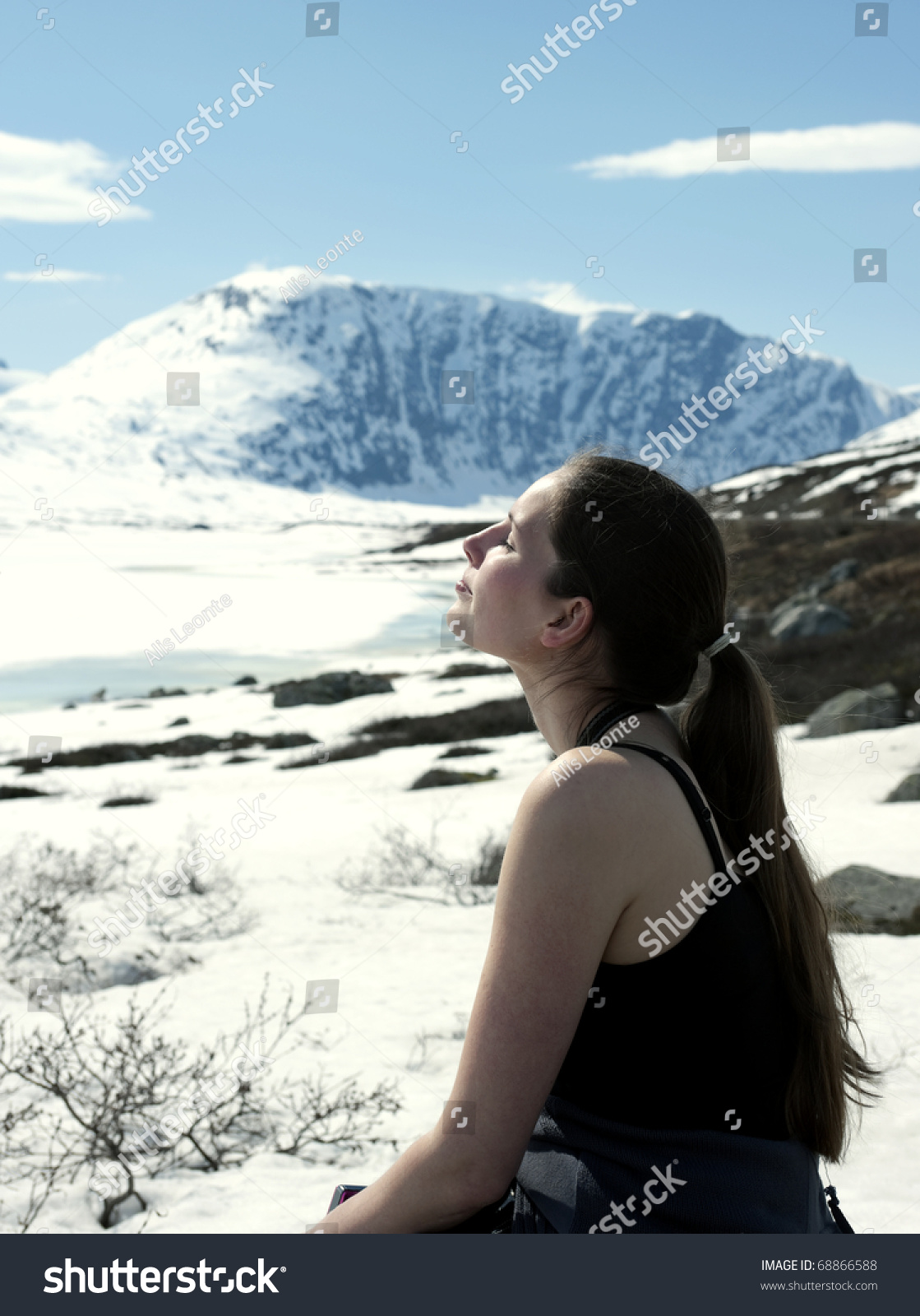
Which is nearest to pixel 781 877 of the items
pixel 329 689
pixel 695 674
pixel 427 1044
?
pixel 695 674

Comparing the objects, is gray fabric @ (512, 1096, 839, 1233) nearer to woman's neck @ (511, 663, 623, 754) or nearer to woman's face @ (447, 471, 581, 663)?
woman's neck @ (511, 663, 623, 754)

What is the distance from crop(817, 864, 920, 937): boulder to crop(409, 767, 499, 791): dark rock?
788 cm

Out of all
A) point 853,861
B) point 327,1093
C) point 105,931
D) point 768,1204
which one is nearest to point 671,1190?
point 768,1204

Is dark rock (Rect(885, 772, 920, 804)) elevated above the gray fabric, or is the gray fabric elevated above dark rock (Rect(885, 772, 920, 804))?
the gray fabric

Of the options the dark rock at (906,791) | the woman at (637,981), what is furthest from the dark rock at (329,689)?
the woman at (637,981)

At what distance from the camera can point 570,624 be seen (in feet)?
6.08

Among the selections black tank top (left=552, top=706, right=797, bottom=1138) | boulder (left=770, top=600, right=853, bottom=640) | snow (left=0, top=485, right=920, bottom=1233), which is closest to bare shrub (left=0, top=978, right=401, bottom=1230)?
snow (left=0, top=485, right=920, bottom=1233)

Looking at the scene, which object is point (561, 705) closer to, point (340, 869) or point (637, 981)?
point (637, 981)

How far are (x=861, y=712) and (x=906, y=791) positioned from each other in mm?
4696

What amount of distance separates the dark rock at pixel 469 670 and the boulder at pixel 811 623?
7862mm

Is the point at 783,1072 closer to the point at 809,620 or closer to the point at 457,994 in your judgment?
the point at 457,994

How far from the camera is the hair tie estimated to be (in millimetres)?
1939

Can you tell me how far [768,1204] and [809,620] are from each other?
2367 centimetres

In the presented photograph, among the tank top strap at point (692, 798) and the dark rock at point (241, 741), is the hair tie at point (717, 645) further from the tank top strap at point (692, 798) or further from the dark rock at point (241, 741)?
the dark rock at point (241, 741)
